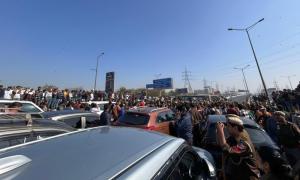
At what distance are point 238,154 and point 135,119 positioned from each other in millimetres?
6213

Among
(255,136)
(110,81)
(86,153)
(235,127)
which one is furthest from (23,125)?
(110,81)

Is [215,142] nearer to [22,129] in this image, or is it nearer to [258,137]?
[258,137]

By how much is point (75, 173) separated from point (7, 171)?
0.40 meters

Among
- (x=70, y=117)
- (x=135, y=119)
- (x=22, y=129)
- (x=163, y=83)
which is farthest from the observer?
(x=163, y=83)

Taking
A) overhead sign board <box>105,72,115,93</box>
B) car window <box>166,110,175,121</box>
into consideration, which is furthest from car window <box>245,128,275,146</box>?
overhead sign board <box>105,72,115,93</box>

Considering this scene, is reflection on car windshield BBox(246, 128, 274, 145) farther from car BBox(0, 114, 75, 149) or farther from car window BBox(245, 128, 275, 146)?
car BBox(0, 114, 75, 149)

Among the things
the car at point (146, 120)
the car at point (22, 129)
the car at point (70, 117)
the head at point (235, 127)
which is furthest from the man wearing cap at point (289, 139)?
the car at point (70, 117)

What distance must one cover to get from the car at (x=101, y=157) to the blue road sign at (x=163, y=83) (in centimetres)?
7613

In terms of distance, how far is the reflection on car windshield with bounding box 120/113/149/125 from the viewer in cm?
962

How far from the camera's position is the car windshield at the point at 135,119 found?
9.62 m

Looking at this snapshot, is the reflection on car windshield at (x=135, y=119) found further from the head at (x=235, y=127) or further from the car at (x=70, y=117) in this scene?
the head at (x=235, y=127)

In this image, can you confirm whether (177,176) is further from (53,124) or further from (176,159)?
(53,124)

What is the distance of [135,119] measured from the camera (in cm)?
979

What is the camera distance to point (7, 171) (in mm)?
1603
